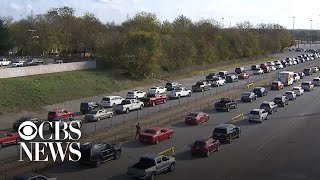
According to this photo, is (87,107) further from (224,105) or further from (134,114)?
(224,105)

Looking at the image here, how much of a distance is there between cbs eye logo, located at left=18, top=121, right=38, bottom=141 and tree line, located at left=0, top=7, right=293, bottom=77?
95.1 ft

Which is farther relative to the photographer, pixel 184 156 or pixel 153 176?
pixel 184 156

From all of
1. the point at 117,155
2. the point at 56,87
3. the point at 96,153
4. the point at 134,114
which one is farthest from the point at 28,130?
the point at 56,87

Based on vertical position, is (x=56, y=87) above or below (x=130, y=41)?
below

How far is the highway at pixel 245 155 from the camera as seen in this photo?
24.8 meters

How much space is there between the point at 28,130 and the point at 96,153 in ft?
37.2

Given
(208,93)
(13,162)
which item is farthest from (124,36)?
(13,162)

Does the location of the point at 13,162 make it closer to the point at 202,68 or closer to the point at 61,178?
the point at 61,178

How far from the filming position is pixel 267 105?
42.9 metres

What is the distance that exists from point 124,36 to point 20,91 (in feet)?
77.8

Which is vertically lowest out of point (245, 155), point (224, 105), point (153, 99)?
point (245, 155)

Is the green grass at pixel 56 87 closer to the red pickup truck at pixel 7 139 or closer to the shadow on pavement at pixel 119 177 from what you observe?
the red pickup truck at pixel 7 139

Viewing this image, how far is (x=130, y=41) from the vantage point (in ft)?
208

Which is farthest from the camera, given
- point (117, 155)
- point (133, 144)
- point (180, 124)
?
point (180, 124)
